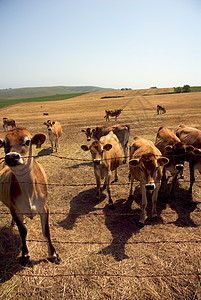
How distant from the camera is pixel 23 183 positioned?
11.7ft

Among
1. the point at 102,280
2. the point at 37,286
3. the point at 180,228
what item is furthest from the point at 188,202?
the point at 37,286

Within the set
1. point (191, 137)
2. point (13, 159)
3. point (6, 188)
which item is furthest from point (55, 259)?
point (191, 137)

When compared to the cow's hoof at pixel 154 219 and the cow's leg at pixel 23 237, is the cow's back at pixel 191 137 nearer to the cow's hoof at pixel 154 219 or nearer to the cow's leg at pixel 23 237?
the cow's hoof at pixel 154 219

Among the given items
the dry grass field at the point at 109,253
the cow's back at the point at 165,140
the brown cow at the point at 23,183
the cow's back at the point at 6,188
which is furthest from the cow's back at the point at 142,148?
the cow's back at the point at 6,188

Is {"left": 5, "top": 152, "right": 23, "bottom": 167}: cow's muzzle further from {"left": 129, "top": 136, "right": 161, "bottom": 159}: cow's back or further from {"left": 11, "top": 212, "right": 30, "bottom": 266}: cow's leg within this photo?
{"left": 129, "top": 136, "right": 161, "bottom": 159}: cow's back

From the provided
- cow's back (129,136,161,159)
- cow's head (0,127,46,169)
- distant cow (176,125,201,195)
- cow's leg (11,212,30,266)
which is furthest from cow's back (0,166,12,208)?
distant cow (176,125,201,195)

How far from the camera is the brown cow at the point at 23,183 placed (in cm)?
321

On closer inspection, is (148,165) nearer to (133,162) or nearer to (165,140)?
(133,162)

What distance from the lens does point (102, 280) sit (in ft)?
12.0

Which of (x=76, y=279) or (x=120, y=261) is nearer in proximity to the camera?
(x=76, y=279)

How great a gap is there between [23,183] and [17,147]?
781 millimetres

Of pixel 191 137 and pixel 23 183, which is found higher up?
pixel 191 137

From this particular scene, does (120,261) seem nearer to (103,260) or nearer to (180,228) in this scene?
(103,260)

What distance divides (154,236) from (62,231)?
2446 mm
